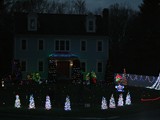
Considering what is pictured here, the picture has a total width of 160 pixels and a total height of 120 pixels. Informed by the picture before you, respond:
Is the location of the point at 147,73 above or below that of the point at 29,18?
below

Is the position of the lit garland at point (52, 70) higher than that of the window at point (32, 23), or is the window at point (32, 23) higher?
the window at point (32, 23)

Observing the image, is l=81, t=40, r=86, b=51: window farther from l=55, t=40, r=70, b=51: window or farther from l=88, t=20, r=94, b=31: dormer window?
l=88, t=20, r=94, b=31: dormer window

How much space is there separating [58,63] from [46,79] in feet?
9.27

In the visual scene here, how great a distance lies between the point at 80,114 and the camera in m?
22.2

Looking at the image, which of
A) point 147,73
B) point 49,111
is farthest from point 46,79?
point 49,111

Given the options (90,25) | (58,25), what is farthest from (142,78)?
(58,25)

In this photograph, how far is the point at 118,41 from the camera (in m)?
85.8

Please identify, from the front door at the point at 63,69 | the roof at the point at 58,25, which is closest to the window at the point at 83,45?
the roof at the point at 58,25

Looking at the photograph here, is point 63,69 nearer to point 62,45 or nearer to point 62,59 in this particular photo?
point 62,59

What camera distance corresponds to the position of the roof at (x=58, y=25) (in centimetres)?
5438

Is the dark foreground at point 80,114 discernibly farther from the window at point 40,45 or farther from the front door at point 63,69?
the window at point 40,45

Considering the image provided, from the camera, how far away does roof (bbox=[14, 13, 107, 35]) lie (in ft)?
178

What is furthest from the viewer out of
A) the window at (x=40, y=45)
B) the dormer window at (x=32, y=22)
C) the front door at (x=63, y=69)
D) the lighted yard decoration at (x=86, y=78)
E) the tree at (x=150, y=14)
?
the tree at (x=150, y=14)

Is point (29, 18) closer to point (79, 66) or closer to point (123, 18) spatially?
point (79, 66)
